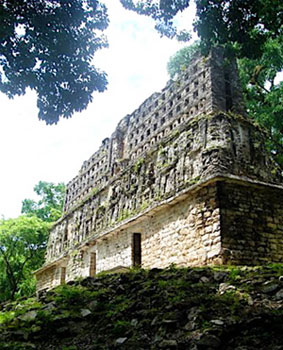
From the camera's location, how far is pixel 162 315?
518 centimetres

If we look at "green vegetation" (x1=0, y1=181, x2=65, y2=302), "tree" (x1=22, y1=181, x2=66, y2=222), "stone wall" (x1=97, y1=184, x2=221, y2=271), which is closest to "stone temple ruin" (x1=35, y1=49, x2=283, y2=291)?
"stone wall" (x1=97, y1=184, x2=221, y2=271)

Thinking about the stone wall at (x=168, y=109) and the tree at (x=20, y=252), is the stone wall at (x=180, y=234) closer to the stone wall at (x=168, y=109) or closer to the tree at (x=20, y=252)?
the stone wall at (x=168, y=109)

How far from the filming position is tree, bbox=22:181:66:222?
1175 inches

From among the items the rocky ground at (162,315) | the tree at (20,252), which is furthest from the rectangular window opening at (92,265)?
the tree at (20,252)

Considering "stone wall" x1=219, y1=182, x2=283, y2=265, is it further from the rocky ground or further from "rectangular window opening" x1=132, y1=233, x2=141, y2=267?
"rectangular window opening" x1=132, y1=233, x2=141, y2=267

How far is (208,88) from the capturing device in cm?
1156

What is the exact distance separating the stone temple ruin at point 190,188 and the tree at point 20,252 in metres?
7.95

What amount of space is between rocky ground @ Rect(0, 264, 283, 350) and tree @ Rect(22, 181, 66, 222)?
23538mm

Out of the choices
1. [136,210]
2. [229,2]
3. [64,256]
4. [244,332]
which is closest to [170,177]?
[136,210]

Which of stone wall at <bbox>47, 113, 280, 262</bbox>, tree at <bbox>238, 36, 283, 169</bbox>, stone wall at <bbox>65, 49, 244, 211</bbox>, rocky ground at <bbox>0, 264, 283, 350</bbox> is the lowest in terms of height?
rocky ground at <bbox>0, 264, 283, 350</bbox>

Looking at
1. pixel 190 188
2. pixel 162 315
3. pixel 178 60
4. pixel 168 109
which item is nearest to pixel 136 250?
pixel 190 188

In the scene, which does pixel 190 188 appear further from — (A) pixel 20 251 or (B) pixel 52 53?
(A) pixel 20 251

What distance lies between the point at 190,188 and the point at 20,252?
16.9m

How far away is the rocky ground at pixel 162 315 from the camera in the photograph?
432 cm
